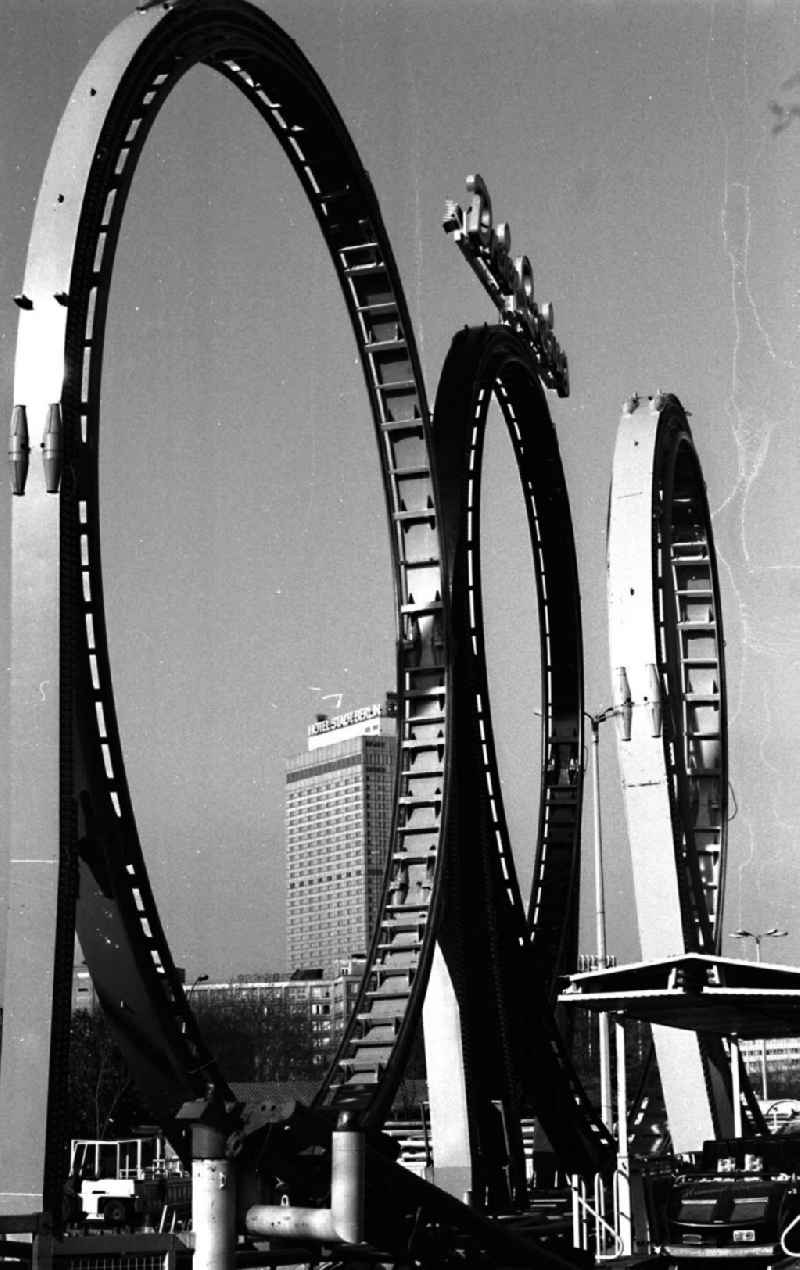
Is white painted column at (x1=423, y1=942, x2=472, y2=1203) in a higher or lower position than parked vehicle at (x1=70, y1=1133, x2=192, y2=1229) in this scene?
higher

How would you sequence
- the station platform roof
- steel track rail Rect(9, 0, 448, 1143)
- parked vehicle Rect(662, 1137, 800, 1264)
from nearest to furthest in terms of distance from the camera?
parked vehicle Rect(662, 1137, 800, 1264) → steel track rail Rect(9, 0, 448, 1143) → the station platform roof

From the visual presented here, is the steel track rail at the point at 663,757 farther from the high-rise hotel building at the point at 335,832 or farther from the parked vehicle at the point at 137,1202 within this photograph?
the high-rise hotel building at the point at 335,832

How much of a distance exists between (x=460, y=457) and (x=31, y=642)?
33.5ft

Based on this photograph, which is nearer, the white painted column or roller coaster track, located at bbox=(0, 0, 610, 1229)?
roller coaster track, located at bbox=(0, 0, 610, 1229)

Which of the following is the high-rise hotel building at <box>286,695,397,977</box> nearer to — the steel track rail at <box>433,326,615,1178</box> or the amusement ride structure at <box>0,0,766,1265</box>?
the amusement ride structure at <box>0,0,766,1265</box>

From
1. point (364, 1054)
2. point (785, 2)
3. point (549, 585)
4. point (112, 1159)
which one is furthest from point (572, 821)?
point (112, 1159)

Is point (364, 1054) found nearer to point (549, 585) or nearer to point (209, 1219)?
point (209, 1219)

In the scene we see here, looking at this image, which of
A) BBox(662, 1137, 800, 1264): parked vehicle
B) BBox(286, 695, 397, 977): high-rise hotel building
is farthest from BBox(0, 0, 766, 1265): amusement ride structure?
BBox(286, 695, 397, 977): high-rise hotel building

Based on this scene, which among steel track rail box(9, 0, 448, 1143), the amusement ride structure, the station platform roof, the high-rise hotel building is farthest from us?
the high-rise hotel building

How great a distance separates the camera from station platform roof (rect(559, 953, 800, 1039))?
1584cm

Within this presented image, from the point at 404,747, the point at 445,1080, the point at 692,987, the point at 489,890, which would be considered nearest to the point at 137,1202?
the point at 445,1080

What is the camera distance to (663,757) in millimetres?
25828

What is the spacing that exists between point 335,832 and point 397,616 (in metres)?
142

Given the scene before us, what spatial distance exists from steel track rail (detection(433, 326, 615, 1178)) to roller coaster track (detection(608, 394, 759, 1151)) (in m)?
1.56
